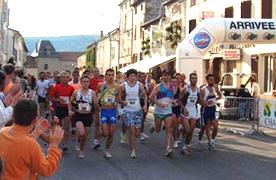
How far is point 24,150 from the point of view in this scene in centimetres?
412

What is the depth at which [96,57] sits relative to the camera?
300ft

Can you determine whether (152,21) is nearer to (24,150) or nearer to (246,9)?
(246,9)

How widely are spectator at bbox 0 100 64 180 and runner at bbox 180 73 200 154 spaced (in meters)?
7.83

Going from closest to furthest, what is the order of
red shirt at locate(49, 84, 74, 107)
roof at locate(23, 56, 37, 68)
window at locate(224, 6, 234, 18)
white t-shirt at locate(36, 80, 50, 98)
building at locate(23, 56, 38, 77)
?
red shirt at locate(49, 84, 74, 107)
white t-shirt at locate(36, 80, 50, 98)
window at locate(224, 6, 234, 18)
building at locate(23, 56, 38, 77)
roof at locate(23, 56, 37, 68)

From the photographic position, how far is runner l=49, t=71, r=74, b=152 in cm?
1215

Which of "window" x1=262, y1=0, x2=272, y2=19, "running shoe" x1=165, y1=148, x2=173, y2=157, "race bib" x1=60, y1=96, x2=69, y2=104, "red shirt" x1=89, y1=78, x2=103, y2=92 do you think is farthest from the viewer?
"window" x1=262, y1=0, x2=272, y2=19

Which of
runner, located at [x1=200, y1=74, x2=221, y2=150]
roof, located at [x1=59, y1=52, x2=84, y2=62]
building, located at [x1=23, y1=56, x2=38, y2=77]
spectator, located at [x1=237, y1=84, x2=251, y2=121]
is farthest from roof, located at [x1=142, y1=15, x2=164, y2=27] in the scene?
roof, located at [x1=59, y1=52, x2=84, y2=62]

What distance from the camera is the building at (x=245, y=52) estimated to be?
2666cm

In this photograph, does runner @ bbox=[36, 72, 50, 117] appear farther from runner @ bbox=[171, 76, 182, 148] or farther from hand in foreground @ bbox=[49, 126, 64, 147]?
hand in foreground @ bbox=[49, 126, 64, 147]

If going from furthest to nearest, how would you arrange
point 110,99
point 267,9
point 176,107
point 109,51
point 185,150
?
1. point 109,51
2. point 267,9
3. point 176,107
4. point 185,150
5. point 110,99

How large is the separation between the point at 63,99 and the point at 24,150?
8128 mm

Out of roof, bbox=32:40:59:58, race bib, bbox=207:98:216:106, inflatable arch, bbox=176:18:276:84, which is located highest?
roof, bbox=32:40:59:58

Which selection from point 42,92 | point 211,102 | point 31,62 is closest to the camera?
point 211,102

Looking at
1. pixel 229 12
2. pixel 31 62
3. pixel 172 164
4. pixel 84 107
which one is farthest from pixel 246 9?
pixel 31 62
